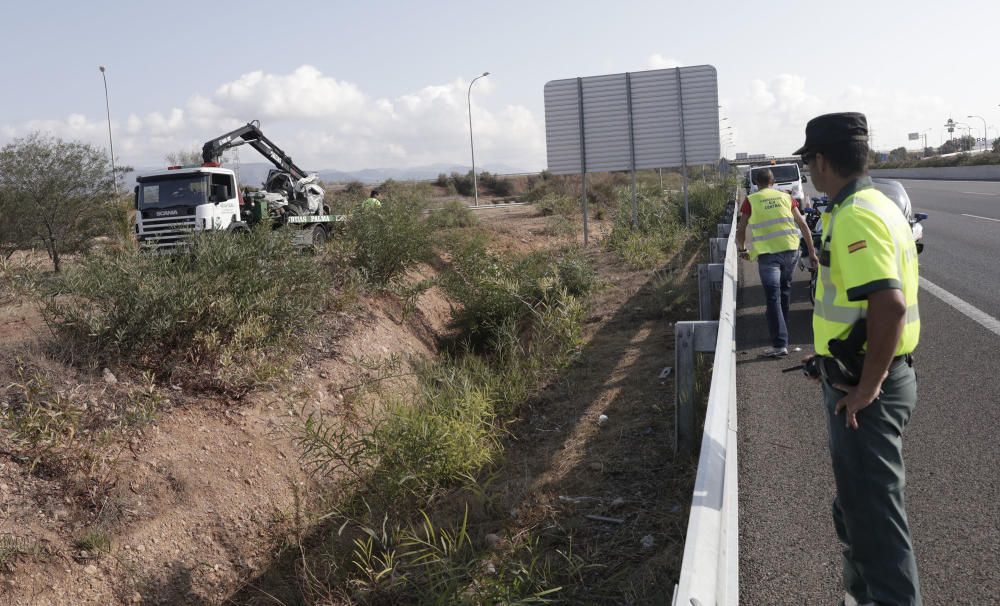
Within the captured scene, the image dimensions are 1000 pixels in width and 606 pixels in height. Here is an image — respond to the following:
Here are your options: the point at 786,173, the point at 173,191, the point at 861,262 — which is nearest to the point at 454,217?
the point at 173,191

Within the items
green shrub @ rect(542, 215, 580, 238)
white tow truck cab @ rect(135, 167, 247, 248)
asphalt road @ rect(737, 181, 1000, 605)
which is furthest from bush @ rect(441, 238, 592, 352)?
green shrub @ rect(542, 215, 580, 238)

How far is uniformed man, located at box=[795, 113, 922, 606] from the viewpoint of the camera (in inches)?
110

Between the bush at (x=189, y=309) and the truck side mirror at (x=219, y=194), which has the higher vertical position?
the truck side mirror at (x=219, y=194)

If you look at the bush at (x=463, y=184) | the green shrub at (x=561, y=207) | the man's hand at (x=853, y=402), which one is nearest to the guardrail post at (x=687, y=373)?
the man's hand at (x=853, y=402)

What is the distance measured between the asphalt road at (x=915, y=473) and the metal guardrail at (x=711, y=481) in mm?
476

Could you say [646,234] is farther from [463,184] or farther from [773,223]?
[463,184]

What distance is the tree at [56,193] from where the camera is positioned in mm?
17297

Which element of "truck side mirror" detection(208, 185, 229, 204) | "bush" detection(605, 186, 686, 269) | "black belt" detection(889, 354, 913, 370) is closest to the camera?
"black belt" detection(889, 354, 913, 370)

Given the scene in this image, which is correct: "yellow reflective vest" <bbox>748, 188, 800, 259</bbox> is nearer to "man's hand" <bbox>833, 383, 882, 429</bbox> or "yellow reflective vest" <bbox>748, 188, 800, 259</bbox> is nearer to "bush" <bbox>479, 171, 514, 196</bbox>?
"man's hand" <bbox>833, 383, 882, 429</bbox>

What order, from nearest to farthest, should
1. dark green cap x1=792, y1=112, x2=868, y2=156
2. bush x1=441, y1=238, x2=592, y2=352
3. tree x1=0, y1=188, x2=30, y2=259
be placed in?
dark green cap x1=792, y1=112, x2=868, y2=156, bush x1=441, y1=238, x2=592, y2=352, tree x1=0, y1=188, x2=30, y2=259

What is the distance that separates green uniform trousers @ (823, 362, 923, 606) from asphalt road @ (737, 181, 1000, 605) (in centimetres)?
56

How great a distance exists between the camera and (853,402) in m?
2.85

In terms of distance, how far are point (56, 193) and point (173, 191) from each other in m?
3.50

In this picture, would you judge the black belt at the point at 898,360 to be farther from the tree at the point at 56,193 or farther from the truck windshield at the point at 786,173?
the truck windshield at the point at 786,173
